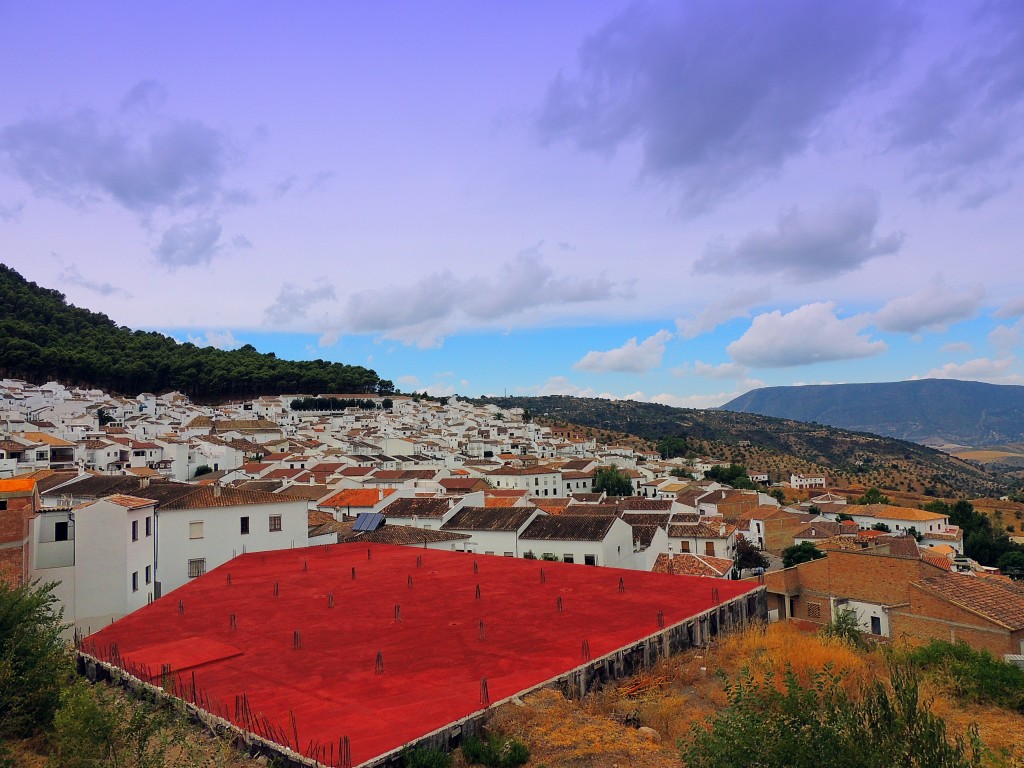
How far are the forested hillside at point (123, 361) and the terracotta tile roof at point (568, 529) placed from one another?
87761 mm

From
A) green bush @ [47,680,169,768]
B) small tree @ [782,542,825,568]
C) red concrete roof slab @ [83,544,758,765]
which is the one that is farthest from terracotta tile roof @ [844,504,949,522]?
green bush @ [47,680,169,768]

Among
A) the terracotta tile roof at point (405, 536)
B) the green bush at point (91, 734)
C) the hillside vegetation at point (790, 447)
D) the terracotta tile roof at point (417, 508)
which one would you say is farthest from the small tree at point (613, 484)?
the green bush at point (91, 734)

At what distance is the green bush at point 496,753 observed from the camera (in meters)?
8.14

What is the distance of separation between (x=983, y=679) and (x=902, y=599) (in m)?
14.1

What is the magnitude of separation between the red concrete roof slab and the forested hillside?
9272 cm

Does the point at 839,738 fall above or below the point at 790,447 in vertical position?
below

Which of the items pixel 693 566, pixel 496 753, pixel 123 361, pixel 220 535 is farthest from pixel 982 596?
pixel 123 361

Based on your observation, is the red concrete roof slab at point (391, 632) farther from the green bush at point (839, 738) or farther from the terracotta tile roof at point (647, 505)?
the terracotta tile roof at point (647, 505)

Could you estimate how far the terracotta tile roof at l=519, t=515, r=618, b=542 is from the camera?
111ft

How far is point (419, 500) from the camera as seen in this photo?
1666 inches

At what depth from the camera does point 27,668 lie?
34.8ft

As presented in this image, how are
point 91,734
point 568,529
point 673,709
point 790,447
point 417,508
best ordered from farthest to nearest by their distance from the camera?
point 790,447 < point 417,508 < point 568,529 < point 673,709 < point 91,734

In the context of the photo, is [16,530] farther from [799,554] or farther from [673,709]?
[799,554]

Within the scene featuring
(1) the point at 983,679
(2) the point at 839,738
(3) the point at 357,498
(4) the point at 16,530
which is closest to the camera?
(2) the point at 839,738
